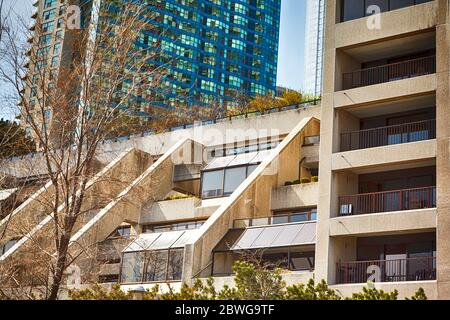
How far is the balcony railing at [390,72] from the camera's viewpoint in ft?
127

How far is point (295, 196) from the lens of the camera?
4400cm

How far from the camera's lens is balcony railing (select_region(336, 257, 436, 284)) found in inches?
1352

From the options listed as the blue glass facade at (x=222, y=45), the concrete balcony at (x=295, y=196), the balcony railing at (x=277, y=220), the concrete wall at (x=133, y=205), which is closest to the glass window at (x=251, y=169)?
the concrete balcony at (x=295, y=196)

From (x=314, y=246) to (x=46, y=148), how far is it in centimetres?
1596

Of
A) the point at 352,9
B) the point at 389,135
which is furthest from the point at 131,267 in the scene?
the point at 352,9

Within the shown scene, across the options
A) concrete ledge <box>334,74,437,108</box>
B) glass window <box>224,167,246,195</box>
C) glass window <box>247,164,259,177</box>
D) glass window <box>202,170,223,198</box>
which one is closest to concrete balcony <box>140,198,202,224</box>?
glass window <box>202,170,223,198</box>

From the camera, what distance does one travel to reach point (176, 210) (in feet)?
160

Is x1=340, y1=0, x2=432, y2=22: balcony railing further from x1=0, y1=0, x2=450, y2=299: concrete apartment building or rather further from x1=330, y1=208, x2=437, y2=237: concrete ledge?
x1=330, y1=208, x2=437, y2=237: concrete ledge

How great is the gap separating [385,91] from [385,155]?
320 cm

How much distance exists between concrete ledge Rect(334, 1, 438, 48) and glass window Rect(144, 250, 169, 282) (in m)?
14.2

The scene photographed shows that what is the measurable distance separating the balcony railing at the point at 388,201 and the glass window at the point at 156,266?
32.5ft

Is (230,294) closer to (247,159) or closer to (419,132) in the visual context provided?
(419,132)

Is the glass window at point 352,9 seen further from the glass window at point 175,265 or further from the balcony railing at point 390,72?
the glass window at point 175,265

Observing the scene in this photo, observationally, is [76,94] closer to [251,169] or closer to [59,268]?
[59,268]
